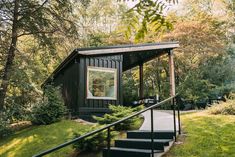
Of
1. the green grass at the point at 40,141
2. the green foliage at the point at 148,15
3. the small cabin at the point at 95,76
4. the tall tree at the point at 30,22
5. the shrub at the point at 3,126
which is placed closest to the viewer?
the green foliage at the point at 148,15

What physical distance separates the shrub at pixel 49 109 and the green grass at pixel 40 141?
1.20 meters

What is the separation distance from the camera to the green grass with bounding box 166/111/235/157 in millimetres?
5620

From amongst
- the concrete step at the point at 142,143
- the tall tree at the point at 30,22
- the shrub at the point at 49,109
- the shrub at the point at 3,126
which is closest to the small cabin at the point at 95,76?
the shrub at the point at 49,109

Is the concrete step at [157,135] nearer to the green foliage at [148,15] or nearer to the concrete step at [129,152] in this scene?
the concrete step at [129,152]

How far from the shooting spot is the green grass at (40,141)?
25.7 ft

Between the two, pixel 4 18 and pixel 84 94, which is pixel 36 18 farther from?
pixel 84 94

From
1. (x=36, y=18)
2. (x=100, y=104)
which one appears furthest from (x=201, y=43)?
(x=36, y=18)

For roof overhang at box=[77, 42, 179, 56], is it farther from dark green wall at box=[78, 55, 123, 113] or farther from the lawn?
the lawn

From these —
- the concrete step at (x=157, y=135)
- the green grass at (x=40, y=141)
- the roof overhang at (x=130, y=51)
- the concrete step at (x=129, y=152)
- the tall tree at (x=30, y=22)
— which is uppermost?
the tall tree at (x=30, y=22)

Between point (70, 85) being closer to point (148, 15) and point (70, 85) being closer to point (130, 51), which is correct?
point (130, 51)

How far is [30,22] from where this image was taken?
11305 mm

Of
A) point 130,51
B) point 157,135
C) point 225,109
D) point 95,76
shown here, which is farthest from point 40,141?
point 225,109

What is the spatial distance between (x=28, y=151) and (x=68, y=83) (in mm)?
5464

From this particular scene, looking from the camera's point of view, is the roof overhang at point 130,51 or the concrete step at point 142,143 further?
the roof overhang at point 130,51
